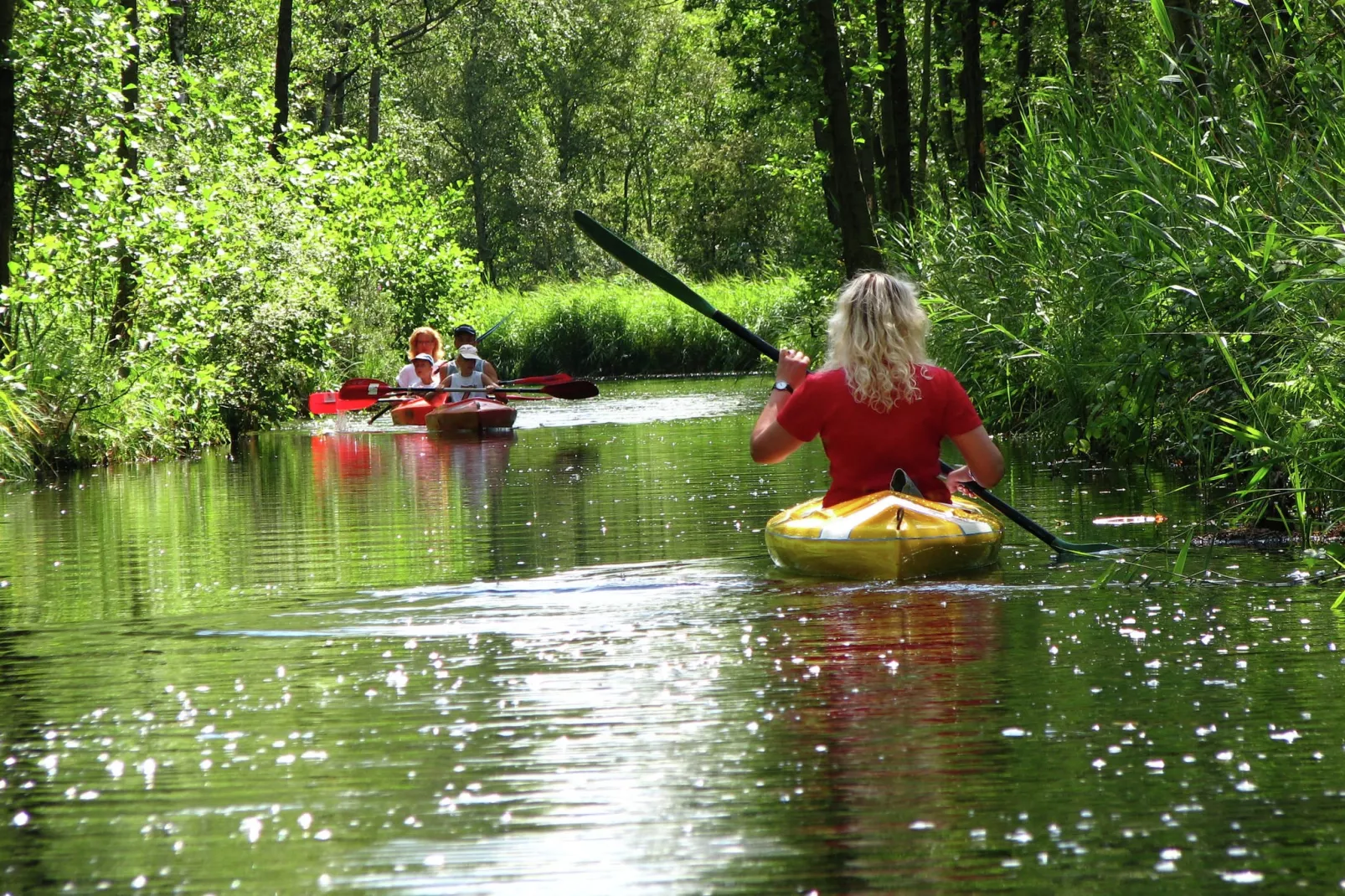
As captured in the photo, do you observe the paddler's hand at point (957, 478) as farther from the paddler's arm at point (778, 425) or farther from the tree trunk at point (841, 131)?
the tree trunk at point (841, 131)

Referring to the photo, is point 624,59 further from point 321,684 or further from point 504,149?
point 321,684

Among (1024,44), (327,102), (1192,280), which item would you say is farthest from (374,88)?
(1192,280)

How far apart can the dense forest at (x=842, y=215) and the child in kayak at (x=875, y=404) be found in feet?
3.67

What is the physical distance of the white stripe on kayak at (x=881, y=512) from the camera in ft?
24.2

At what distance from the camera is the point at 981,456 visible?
7566 millimetres

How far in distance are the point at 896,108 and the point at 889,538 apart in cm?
2064

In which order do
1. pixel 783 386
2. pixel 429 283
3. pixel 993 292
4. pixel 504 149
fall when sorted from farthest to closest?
1. pixel 504 149
2. pixel 429 283
3. pixel 993 292
4. pixel 783 386

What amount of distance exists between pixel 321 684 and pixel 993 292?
10.2 meters

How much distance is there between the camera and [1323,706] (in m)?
4.78

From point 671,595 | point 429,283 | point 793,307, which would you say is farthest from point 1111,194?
point 793,307

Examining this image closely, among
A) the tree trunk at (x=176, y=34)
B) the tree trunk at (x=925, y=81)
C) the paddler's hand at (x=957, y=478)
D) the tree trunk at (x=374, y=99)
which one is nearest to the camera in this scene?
the paddler's hand at (x=957, y=478)

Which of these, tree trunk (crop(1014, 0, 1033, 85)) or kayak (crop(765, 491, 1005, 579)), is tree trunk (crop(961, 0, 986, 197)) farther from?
kayak (crop(765, 491, 1005, 579))

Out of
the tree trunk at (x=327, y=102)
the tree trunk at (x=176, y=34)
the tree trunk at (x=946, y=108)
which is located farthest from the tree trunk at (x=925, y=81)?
the tree trunk at (x=327, y=102)

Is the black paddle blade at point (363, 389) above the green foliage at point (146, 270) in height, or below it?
below
